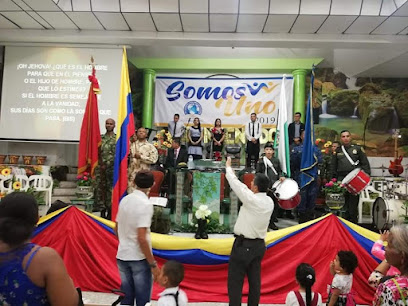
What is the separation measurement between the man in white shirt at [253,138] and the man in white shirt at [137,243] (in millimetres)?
6099

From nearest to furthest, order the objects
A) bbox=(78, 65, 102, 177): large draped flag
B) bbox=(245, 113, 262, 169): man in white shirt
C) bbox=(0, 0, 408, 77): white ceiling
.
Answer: bbox=(78, 65, 102, 177): large draped flag < bbox=(0, 0, 408, 77): white ceiling < bbox=(245, 113, 262, 169): man in white shirt

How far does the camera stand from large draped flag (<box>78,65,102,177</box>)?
5.22 m

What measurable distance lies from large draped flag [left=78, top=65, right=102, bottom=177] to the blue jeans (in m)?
3.04

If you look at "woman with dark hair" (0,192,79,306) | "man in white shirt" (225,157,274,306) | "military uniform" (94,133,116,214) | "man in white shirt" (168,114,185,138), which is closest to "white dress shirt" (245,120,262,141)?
"man in white shirt" (168,114,185,138)

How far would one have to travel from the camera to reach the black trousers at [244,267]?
2.84m

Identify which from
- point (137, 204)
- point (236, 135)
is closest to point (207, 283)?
point (137, 204)

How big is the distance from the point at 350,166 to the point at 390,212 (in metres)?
0.95

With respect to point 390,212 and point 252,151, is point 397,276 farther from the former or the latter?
point 252,151

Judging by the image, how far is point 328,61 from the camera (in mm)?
9695

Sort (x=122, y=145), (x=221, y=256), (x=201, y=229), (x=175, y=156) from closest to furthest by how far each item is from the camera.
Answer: (x=221, y=256) < (x=122, y=145) < (x=201, y=229) < (x=175, y=156)

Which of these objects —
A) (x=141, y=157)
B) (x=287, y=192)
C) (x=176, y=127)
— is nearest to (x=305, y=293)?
(x=287, y=192)

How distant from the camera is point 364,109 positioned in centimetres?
991

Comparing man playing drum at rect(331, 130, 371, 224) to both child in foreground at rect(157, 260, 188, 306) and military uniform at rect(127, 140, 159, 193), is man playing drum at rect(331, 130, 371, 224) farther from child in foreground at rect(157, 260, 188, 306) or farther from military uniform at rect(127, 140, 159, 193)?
child in foreground at rect(157, 260, 188, 306)

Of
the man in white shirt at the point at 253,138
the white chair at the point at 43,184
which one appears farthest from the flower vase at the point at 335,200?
the white chair at the point at 43,184
